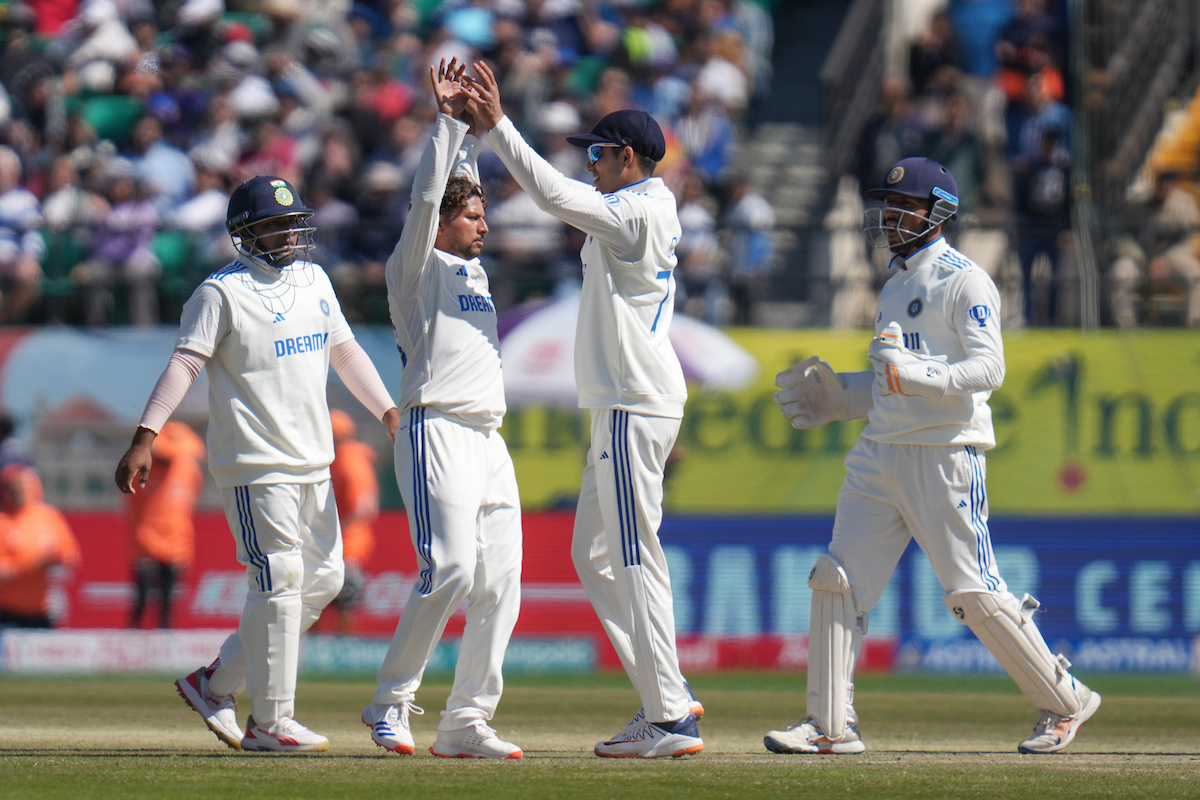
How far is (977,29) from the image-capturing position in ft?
51.5

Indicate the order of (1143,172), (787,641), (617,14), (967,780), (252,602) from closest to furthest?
1. (967,780)
2. (252,602)
3. (787,641)
4. (1143,172)
5. (617,14)

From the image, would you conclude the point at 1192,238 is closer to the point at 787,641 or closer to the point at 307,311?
the point at 787,641

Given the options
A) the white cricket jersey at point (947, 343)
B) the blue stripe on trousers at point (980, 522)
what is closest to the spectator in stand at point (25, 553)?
the white cricket jersey at point (947, 343)

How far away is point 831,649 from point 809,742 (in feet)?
1.26

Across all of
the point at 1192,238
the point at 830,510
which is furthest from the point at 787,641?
the point at 1192,238

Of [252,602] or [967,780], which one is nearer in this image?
[967,780]

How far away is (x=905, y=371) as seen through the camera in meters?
6.39

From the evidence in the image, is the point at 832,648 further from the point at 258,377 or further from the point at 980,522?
the point at 258,377

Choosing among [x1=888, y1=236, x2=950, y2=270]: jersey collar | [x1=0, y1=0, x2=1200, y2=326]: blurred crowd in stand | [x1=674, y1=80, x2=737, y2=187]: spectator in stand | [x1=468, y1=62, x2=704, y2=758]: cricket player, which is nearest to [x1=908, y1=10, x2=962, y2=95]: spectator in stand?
[x1=0, y1=0, x2=1200, y2=326]: blurred crowd in stand

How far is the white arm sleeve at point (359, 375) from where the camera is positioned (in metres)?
6.83

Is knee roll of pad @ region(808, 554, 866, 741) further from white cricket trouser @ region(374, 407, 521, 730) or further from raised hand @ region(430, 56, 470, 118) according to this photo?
raised hand @ region(430, 56, 470, 118)

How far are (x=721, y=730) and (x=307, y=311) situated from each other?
3.01 meters

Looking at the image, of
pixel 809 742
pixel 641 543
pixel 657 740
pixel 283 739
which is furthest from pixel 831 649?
pixel 283 739

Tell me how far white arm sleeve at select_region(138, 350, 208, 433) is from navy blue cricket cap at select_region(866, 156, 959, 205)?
2.81 metres
